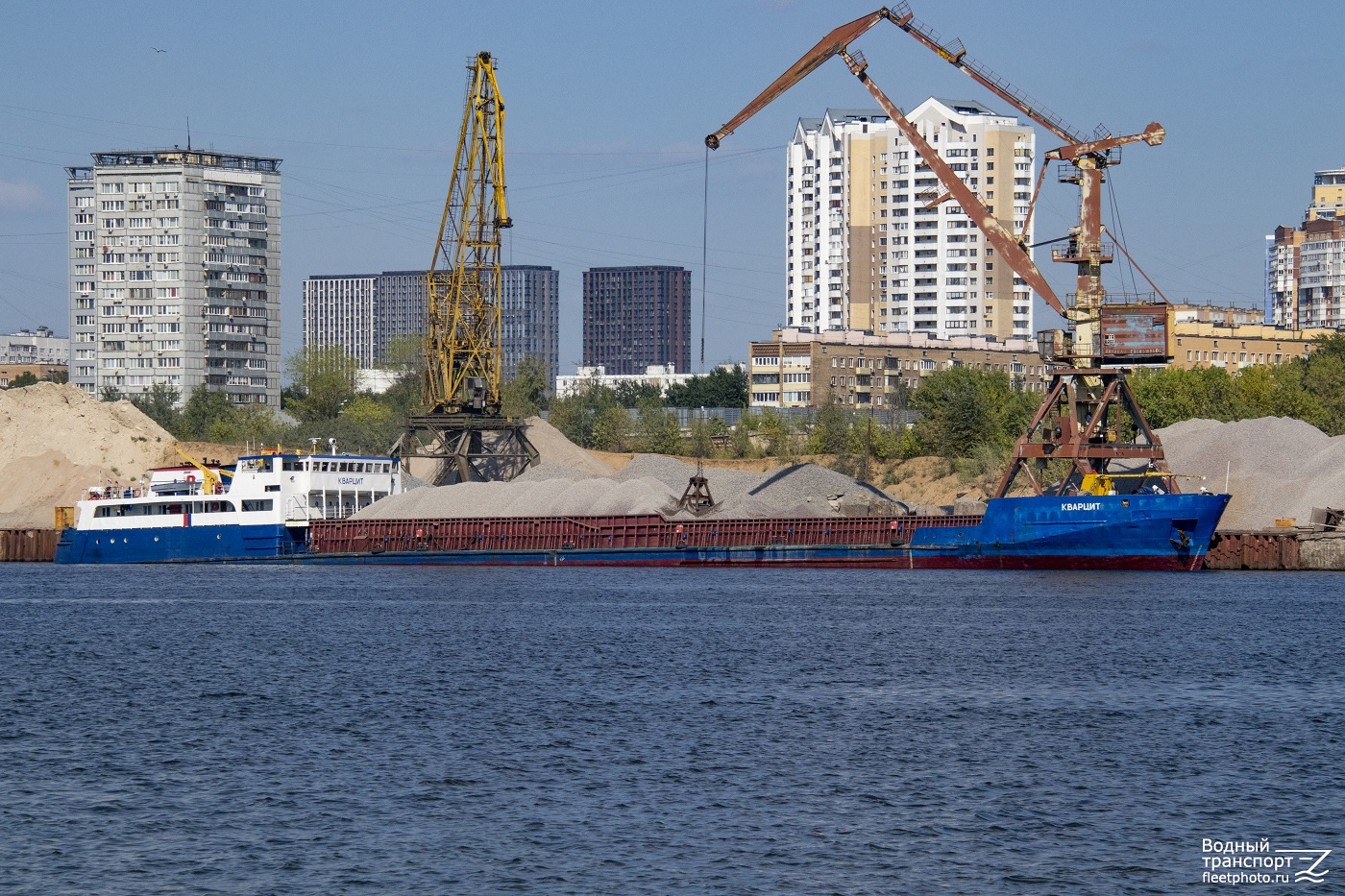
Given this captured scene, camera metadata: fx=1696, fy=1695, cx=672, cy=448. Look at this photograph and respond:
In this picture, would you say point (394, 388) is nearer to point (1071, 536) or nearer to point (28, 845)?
point (1071, 536)

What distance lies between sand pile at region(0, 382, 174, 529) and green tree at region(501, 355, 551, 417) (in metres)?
25.8

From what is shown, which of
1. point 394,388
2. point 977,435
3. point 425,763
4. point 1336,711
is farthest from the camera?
point 394,388

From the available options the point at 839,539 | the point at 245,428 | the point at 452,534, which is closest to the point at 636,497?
the point at 452,534

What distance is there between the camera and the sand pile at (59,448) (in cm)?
9156

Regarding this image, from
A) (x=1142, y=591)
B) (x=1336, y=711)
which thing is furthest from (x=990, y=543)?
(x=1336, y=711)

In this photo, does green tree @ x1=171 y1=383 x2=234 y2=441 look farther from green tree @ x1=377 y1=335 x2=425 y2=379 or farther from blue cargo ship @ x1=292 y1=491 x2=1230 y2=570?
blue cargo ship @ x1=292 y1=491 x2=1230 y2=570

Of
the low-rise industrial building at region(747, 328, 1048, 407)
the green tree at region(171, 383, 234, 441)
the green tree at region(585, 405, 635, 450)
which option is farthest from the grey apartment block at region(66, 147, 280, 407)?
the green tree at region(585, 405, 635, 450)

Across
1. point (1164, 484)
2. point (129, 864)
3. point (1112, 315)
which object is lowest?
point (129, 864)

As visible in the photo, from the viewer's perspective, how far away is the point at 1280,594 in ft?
178

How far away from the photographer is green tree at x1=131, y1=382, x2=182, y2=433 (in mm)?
136500

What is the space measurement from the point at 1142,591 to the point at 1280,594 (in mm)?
4278

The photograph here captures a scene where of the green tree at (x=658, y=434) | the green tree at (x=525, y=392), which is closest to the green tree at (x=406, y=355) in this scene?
the green tree at (x=525, y=392)

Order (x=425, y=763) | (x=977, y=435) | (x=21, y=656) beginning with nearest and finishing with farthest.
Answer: (x=425, y=763), (x=21, y=656), (x=977, y=435)

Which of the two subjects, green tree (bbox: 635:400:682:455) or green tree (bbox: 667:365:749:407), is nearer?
green tree (bbox: 635:400:682:455)
